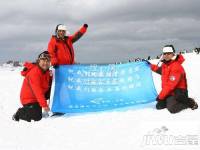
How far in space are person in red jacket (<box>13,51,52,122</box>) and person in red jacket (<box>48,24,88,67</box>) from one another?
80 centimetres

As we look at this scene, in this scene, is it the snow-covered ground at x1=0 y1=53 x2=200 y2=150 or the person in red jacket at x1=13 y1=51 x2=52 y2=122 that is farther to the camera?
the person in red jacket at x1=13 y1=51 x2=52 y2=122

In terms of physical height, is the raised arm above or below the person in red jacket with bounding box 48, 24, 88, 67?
above

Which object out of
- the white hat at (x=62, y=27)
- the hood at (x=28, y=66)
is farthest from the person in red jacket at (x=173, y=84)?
the hood at (x=28, y=66)

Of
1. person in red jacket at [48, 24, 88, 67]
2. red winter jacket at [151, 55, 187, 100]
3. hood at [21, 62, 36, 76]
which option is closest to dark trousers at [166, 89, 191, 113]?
red winter jacket at [151, 55, 187, 100]

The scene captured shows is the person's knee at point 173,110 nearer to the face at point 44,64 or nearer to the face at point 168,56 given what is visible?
the face at point 168,56

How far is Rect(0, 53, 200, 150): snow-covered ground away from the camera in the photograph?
6341mm

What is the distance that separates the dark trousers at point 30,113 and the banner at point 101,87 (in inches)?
19.9

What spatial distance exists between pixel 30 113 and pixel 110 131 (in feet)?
7.83

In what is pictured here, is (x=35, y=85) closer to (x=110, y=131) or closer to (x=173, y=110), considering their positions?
(x=110, y=131)

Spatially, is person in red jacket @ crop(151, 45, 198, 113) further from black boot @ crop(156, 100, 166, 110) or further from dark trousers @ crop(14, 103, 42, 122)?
dark trousers @ crop(14, 103, 42, 122)

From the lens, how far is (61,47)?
10.2m

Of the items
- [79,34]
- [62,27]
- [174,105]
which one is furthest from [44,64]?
[174,105]

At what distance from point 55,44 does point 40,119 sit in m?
2.07

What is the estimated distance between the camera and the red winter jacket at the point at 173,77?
884 cm
